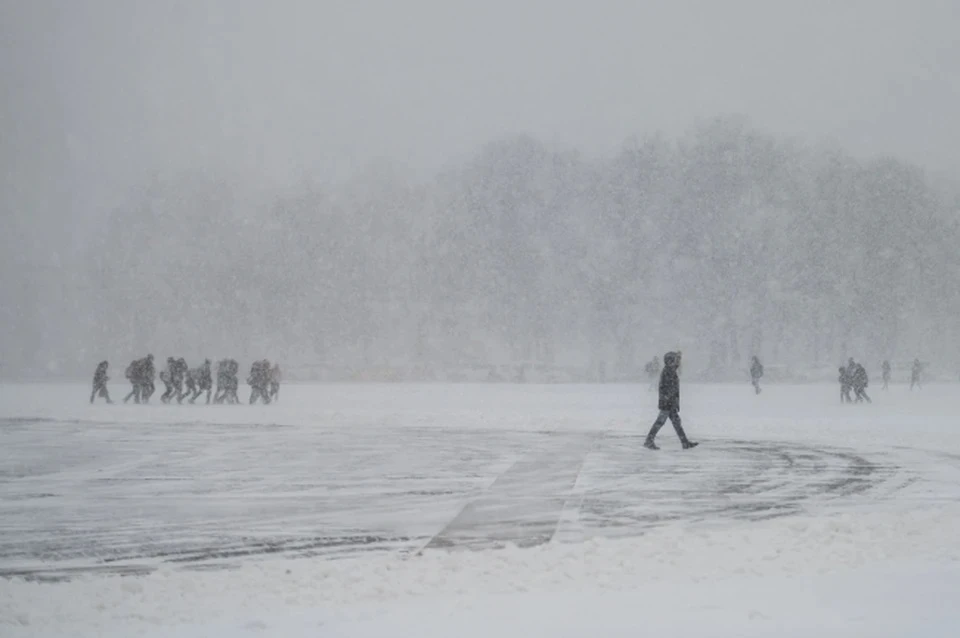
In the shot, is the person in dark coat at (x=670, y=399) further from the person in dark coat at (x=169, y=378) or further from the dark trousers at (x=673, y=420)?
the person in dark coat at (x=169, y=378)

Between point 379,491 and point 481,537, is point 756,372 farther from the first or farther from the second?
point 481,537

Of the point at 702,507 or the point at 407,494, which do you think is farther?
the point at 407,494

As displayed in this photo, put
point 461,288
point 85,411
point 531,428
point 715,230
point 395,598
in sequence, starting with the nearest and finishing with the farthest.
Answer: point 395,598 → point 531,428 → point 85,411 → point 715,230 → point 461,288

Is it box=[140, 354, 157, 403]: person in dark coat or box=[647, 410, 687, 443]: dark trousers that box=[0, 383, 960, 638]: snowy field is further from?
box=[140, 354, 157, 403]: person in dark coat

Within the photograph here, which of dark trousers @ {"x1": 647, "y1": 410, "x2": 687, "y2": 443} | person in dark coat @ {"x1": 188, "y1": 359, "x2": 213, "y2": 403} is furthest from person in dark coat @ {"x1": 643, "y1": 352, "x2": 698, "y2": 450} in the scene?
person in dark coat @ {"x1": 188, "y1": 359, "x2": 213, "y2": 403}

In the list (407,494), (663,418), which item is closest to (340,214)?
(663,418)

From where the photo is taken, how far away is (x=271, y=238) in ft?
276

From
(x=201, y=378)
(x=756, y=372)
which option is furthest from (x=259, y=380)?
(x=756, y=372)

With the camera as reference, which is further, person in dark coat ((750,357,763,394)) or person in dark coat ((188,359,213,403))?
person in dark coat ((750,357,763,394))

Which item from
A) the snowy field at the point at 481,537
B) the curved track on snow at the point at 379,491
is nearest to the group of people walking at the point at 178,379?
the curved track on snow at the point at 379,491

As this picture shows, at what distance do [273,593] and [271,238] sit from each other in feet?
256

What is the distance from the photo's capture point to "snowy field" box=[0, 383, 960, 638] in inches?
273

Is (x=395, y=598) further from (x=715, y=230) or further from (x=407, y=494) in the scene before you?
(x=715, y=230)

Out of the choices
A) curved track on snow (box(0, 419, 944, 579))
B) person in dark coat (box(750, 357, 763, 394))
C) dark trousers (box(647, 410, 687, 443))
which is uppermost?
person in dark coat (box(750, 357, 763, 394))
